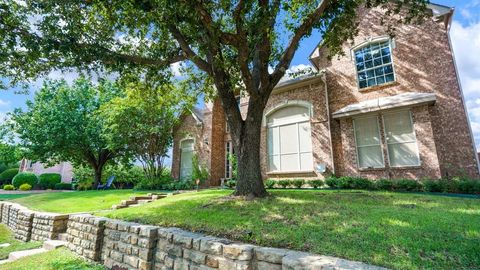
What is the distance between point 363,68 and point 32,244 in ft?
43.6

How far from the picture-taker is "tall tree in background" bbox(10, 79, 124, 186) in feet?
58.6

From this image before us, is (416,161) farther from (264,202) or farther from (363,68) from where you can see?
(264,202)

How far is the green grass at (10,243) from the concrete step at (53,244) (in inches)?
17.8

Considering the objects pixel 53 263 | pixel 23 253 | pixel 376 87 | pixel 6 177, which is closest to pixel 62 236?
pixel 23 253

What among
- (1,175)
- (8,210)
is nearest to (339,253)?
(8,210)

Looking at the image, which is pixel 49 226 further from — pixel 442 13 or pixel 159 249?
pixel 442 13

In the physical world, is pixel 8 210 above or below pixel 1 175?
below

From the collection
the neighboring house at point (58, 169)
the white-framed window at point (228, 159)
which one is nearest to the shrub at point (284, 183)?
the white-framed window at point (228, 159)

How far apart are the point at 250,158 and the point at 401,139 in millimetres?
6812

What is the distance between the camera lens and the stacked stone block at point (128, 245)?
441 cm

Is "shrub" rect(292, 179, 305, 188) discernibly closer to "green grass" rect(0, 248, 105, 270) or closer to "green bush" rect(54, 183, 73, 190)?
"green grass" rect(0, 248, 105, 270)

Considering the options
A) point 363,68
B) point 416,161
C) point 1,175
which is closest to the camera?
point 416,161

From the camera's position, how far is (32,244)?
6758 mm

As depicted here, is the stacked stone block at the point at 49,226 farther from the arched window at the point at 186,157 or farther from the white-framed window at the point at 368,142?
→ the white-framed window at the point at 368,142
